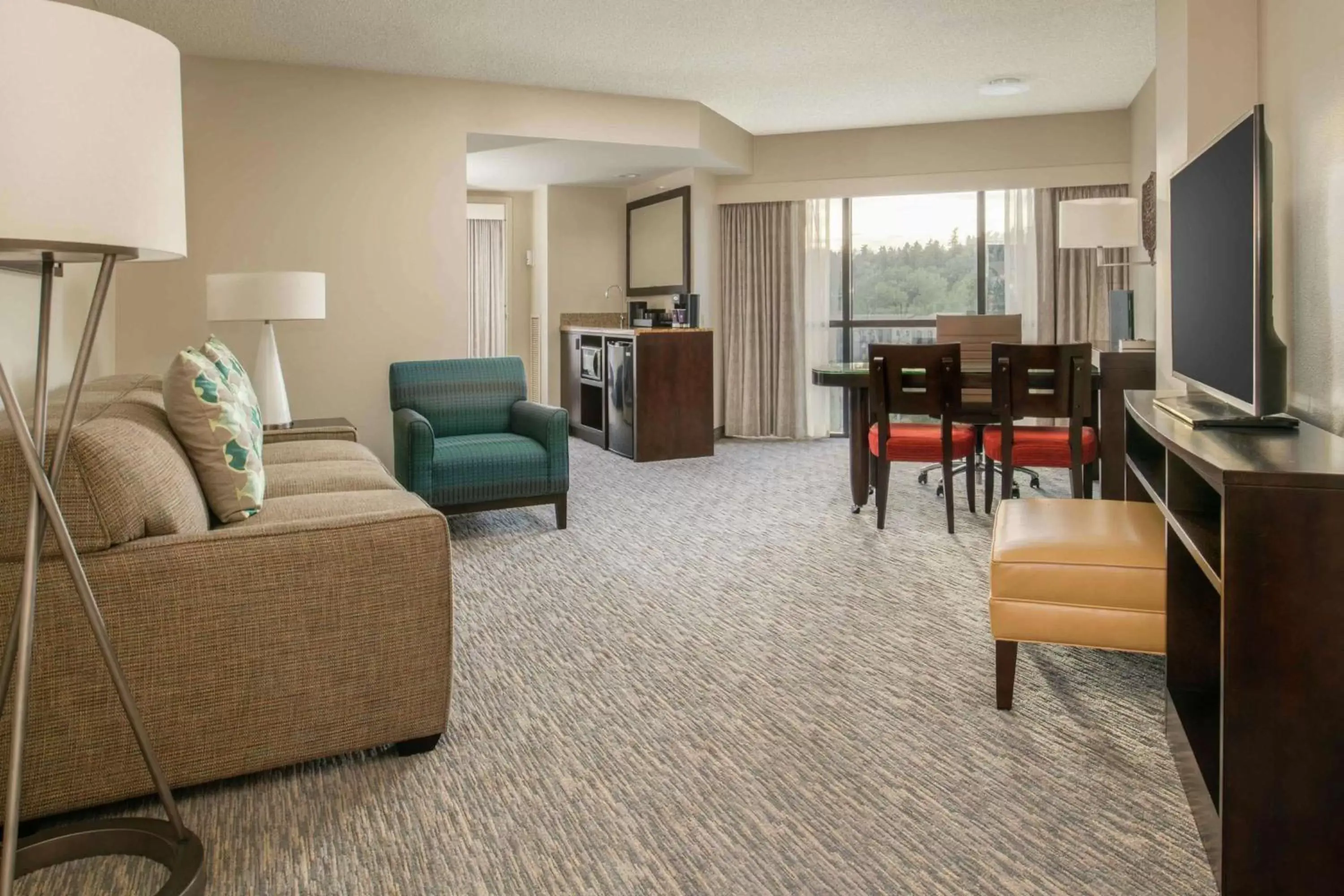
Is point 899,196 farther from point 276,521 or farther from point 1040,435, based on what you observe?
point 276,521

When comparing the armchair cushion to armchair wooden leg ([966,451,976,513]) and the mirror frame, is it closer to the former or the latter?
armchair wooden leg ([966,451,976,513])

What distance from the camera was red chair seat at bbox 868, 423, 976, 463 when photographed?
15.0ft

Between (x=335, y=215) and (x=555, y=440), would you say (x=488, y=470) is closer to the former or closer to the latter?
A: (x=555, y=440)

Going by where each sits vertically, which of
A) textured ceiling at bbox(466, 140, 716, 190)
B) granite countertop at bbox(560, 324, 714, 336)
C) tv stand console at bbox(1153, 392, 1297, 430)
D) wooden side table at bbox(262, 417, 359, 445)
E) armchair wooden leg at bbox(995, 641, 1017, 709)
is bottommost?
armchair wooden leg at bbox(995, 641, 1017, 709)

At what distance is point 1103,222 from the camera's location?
529cm

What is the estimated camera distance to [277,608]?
1.98 m

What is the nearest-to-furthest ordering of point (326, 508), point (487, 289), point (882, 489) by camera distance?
point (326, 508), point (882, 489), point (487, 289)

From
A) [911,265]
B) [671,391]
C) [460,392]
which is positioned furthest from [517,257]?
[460,392]

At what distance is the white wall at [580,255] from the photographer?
331 inches

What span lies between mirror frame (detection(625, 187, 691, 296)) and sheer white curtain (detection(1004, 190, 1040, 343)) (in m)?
2.43

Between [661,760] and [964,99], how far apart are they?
226 inches

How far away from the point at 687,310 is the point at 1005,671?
5393 mm

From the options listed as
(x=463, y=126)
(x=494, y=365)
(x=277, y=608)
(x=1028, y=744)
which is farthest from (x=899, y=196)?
(x=277, y=608)

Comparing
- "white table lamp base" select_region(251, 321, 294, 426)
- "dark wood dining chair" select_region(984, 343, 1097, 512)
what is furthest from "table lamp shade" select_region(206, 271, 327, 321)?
"dark wood dining chair" select_region(984, 343, 1097, 512)
